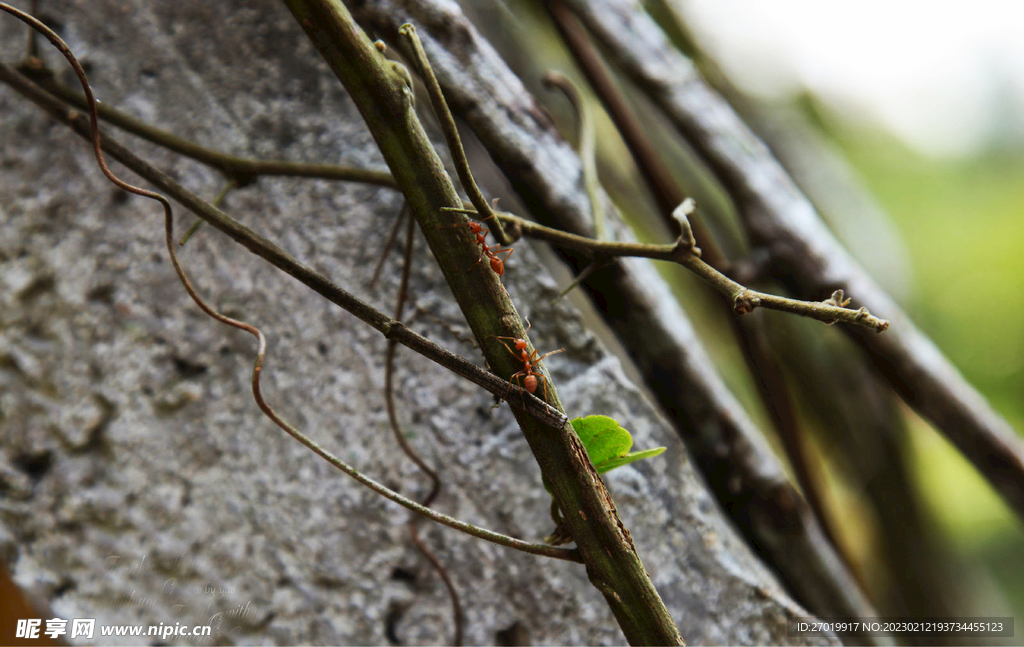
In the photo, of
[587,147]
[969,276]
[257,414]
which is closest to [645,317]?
[587,147]

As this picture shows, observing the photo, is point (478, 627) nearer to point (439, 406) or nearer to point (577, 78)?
point (439, 406)

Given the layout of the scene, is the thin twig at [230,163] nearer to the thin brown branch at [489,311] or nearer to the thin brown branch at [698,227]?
the thin brown branch at [489,311]

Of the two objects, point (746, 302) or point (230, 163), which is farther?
point (230, 163)

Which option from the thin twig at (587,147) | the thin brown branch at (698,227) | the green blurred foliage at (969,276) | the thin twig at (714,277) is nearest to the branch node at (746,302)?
the thin twig at (714,277)

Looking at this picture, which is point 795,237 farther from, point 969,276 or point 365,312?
point 969,276

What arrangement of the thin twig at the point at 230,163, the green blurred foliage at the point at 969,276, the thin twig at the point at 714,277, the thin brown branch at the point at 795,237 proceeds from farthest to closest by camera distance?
the green blurred foliage at the point at 969,276 → the thin brown branch at the point at 795,237 → the thin twig at the point at 230,163 → the thin twig at the point at 714,277

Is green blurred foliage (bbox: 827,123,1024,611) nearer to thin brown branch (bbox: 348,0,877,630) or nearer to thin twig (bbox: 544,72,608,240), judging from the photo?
thin brown branch (bbox: 348,0,877,630)

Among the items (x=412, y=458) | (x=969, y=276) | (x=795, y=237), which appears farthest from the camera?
(x=969, y=276)

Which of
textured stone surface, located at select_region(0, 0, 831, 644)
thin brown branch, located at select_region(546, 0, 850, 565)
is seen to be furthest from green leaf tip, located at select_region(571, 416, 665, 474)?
thin brown branch, located at select_region(546, 0, 850, 565)

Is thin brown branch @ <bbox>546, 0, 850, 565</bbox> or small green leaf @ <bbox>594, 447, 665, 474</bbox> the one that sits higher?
thin brown branch @ <bbox>546, 0, 850, 565</bbox>

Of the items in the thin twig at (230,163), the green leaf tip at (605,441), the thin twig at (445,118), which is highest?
the thin twig at (230,163)
